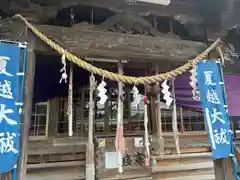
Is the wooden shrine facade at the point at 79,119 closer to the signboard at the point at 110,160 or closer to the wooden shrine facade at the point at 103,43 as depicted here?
the wooden shrine facade at the point at 103,43

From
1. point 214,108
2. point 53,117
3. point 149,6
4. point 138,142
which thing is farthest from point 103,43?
point 138,142

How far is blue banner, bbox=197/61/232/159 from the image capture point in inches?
106

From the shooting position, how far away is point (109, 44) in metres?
2.67

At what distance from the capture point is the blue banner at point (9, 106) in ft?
6.81

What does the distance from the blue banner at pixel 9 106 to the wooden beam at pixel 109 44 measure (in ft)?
0.93

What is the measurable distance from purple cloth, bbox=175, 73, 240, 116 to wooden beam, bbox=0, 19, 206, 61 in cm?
111

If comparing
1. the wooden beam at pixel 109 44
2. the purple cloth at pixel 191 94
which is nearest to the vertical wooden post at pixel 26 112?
the wooden beam at pixel 109 44

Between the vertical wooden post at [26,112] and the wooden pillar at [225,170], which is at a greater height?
the vertical wooden post at [26,112]

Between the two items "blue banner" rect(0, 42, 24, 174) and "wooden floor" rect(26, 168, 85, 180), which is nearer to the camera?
"blue banner" rect(0, 42, 24, 174)

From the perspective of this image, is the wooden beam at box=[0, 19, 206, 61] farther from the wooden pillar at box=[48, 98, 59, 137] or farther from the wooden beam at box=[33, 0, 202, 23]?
the wooden pillar at box=[48, 98, 59, 137]

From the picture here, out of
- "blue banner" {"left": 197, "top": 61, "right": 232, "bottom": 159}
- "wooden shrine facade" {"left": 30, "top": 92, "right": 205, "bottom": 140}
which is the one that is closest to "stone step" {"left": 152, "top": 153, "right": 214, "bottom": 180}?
"wooden shrine facade" {"left": 30, "top": 92, "right": 205, "bottom": 140}

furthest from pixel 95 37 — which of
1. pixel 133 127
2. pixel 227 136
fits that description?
pixel 133 127

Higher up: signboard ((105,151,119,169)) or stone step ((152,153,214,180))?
signboard ((105,151,119,169))

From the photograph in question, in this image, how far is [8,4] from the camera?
8.37 feet
